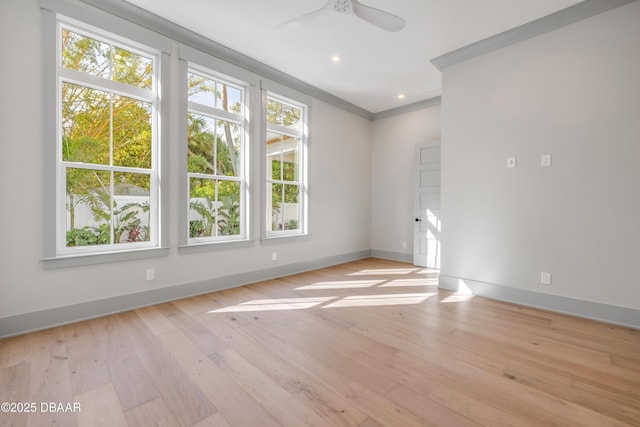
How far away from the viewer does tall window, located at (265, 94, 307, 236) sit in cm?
430

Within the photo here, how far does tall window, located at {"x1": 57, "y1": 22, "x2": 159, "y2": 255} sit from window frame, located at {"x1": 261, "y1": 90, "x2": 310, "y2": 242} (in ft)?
4.58

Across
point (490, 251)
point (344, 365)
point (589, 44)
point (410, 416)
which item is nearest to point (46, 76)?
point (344, 365)

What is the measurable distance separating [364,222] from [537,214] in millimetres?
3182

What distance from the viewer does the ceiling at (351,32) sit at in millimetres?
2729

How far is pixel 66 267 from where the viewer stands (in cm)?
249

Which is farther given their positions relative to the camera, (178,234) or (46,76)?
(178,234)

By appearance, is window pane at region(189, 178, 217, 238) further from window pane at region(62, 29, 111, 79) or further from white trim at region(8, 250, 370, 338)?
window pane at region(62, 29, 111, 79)

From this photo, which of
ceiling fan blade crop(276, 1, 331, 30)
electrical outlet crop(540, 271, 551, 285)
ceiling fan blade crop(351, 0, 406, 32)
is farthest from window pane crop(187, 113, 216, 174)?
electrical outlet crop(540, 271, 551, 285)

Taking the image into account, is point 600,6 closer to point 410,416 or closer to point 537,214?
point 537,214

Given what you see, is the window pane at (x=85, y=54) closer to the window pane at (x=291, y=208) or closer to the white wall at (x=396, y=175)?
the window pane at (x=291, y=208)

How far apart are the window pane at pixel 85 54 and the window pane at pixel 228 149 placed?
1.24m

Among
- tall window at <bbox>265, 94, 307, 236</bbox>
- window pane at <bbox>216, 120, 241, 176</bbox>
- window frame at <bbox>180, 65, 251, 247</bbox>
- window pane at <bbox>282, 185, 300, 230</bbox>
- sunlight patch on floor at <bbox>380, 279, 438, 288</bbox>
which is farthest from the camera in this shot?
window pane at <bbox>282, 185, 300, 230</bbox>

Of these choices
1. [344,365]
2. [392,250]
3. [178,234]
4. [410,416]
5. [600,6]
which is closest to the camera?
[410,416]

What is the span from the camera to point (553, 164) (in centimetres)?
293
